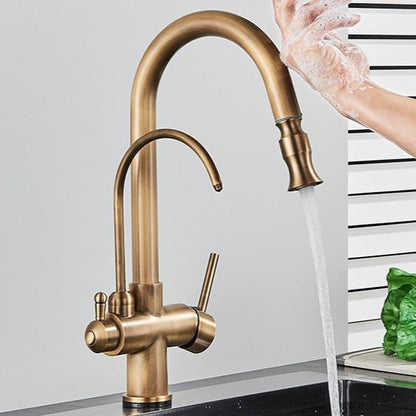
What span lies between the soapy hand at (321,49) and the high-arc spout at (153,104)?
0.08 ft

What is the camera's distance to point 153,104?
1.03 m

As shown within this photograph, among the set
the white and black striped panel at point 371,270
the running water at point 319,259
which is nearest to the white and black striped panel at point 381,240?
the white and black striped panel at point 371,270

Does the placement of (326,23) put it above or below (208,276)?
above

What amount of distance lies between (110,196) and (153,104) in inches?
13.0

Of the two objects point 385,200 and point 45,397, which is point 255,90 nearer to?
point 385,200

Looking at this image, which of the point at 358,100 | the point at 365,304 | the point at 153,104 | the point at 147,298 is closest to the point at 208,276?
the point at 147,298

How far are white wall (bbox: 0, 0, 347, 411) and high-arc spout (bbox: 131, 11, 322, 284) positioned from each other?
0.94 feet

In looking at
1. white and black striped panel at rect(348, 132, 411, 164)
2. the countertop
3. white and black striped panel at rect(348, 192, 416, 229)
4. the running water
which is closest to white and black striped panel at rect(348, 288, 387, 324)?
white and black striped panel at rect(348, 192, 416, 229)

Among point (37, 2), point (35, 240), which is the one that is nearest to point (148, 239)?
point (35, 240)

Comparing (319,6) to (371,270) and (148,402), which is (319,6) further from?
(371,270)

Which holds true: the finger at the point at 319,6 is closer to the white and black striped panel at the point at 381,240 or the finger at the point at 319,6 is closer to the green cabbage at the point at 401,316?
the green cabbage at the point at 401,316

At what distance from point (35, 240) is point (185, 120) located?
10.8 inches

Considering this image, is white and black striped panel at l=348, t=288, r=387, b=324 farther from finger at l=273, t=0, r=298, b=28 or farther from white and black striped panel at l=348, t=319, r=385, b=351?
finger at l=273, t=0, r=298, b=28

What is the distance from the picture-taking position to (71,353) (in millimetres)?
1321
